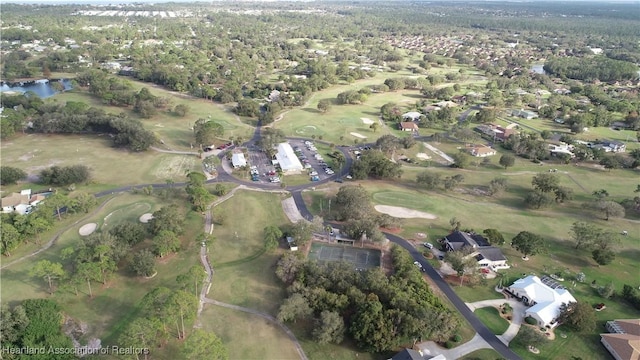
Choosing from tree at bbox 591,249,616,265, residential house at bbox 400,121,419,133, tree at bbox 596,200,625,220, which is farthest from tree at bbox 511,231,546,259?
residential house at bbox 400,121,419,133

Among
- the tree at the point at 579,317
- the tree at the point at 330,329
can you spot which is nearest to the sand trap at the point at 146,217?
the tree at the point at 330,329

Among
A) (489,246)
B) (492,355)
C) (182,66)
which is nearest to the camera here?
(492,355)

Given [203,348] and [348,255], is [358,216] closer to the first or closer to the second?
[348,255]

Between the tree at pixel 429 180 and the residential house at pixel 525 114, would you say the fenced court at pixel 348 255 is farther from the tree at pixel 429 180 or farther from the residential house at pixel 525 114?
the residential house at pixel 525 114

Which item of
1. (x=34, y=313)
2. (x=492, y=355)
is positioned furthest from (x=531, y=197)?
(x=34, y=313)

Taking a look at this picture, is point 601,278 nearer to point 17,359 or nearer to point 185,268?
point 185,268

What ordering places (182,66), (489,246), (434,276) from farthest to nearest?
(182,66) < (489,246) < (434,276)
